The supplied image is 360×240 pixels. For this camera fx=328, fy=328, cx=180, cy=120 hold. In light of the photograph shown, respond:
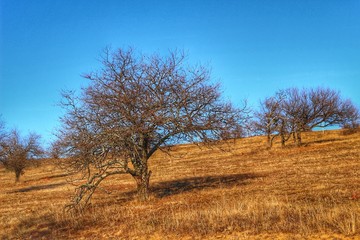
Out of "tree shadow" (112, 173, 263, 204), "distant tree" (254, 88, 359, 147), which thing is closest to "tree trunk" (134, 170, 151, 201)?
"tree shadow" (112, 173, 263, 204)

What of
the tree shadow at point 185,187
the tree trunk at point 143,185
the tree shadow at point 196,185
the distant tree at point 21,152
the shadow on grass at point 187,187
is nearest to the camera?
the tree trunk at point 143,185

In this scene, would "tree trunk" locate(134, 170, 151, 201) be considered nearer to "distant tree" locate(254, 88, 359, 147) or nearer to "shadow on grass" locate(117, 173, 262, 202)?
"shadow on grass" locate(117, 173, 262, 202)

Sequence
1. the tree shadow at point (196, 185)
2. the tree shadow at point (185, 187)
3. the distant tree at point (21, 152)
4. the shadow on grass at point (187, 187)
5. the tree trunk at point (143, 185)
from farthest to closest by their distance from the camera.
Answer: the distant tree at point (21, 152) < the tree shadow at point (196, 185) < the shadow on grass at point (187, 187) < the tree shadow at point (185, 187) < the tree trunk at point (143, 185)

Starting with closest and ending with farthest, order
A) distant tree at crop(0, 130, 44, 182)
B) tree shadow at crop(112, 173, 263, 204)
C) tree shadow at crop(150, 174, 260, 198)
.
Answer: tree shadow at crop(112, 173, 263, 204)
tree shadow at crop(150, 174, 260, 198)
distant tree at crop(0, 130, 44, 182)

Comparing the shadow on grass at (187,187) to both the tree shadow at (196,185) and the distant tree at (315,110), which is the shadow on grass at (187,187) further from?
the distant tree at (315,110)

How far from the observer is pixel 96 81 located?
15070 millimetres

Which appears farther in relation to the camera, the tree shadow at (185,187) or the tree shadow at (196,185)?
the tree shadow at (196,185)

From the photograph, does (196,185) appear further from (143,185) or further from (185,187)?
(143,185)

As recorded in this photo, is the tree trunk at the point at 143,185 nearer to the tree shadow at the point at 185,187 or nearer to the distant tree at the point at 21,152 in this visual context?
the tree shadow at the point at 185,187

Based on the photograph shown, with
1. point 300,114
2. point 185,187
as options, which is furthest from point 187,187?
point 300,114

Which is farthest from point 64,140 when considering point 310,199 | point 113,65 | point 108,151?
point 310,199

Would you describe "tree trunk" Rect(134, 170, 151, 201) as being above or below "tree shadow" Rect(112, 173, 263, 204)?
above

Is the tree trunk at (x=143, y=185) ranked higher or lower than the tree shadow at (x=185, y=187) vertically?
higher

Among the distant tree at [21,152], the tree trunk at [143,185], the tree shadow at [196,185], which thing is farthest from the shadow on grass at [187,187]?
the distant tree at [21,152]
